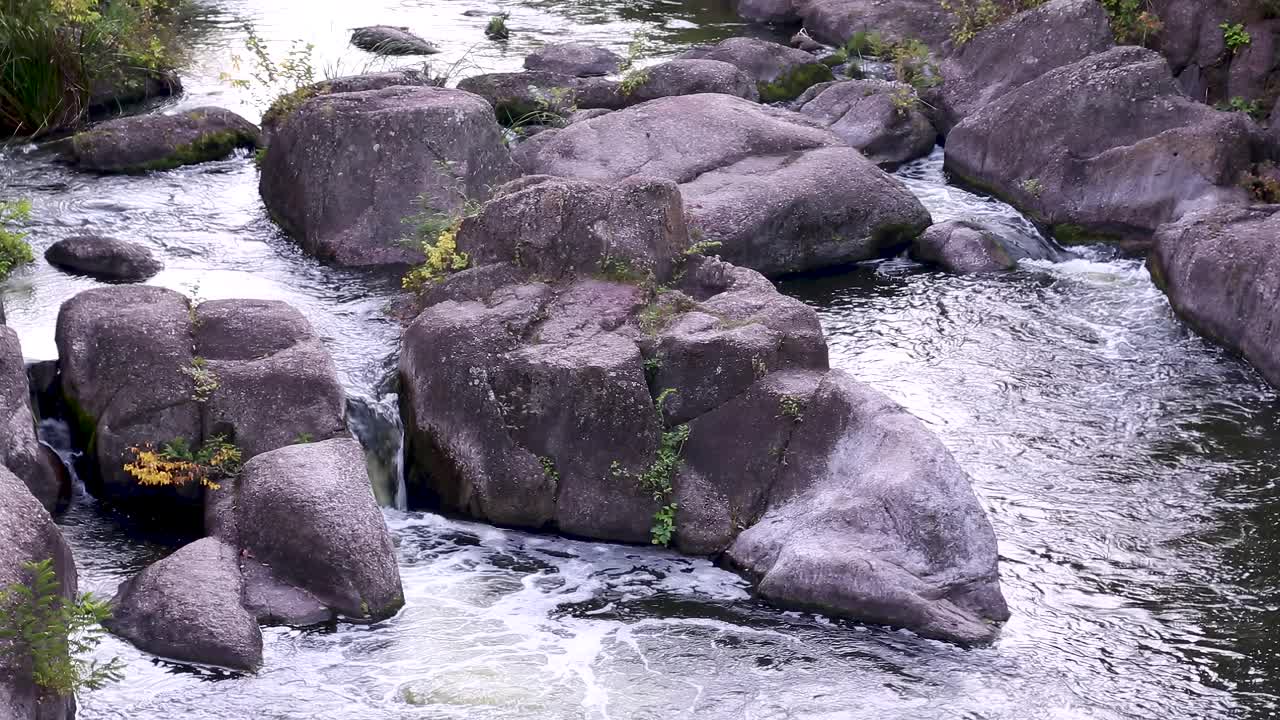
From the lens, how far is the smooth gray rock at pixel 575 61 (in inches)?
841

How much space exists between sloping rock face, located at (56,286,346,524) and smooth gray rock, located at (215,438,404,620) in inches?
34.2

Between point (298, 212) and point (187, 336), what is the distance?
4447mm

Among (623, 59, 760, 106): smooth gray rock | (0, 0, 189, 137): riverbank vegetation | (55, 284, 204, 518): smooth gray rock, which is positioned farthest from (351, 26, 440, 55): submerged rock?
(55, 284, 204, 518): smooth gray rock

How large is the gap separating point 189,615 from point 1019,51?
14595 millimetres

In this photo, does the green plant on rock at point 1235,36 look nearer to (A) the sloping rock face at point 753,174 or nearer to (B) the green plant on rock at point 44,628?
(A) the sloping rock face at point 753,174

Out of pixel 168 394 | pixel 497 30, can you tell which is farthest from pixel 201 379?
pixel 497 30

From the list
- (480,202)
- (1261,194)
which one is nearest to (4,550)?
(480,202)

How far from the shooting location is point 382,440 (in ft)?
37.9

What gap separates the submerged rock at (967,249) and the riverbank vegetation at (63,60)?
1075 centimetres

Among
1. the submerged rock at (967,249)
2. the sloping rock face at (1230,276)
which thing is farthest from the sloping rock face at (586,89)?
the sloping rock face at (1230,276)

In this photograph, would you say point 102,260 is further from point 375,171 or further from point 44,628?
point 44,628

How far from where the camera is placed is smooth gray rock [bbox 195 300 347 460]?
1085cm

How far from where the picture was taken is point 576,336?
37.4 ft

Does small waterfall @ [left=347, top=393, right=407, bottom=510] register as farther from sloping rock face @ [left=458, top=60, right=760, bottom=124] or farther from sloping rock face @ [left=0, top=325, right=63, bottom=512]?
sloping rock face @ [left=458, top=60, right=760, bottom=124]
